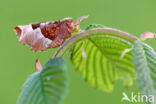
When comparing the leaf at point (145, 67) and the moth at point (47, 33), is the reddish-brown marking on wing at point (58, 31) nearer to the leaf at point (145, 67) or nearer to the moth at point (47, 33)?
the moth at point (47, 33)

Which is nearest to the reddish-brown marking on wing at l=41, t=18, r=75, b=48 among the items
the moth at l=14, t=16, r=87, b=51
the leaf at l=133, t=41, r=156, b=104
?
the moth at l=14, t=16, r=87, b=51

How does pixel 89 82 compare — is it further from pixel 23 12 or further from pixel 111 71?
pixel 23 12

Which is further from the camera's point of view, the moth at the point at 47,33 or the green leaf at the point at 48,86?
the moth at the point at 47,33

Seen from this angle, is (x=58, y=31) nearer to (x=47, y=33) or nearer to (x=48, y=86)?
(x=47, y=33)

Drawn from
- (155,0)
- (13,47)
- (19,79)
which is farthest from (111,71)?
(155,0)

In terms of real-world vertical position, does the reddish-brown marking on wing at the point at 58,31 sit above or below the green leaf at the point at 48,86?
above

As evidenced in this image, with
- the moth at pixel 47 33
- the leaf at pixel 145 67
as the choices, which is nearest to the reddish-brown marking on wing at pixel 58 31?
the moth at pixel 47 33
